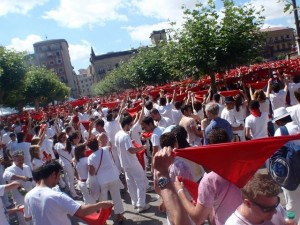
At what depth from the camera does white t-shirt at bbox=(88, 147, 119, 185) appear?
6645mm

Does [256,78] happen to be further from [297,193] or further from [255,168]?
[255,168]

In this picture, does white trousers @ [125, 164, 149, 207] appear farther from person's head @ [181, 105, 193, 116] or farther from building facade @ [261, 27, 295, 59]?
building facade @ [261, 27, 295, 59]

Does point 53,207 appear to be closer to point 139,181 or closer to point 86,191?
point 86,191

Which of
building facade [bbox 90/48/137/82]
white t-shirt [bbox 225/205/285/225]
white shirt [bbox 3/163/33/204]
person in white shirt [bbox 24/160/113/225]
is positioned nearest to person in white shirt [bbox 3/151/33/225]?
white shirt [bbox 3/163/33/204]

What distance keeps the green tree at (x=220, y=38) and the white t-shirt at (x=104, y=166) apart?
850 cm

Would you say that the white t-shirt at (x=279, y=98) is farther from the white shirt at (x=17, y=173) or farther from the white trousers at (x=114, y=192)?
the white shirt at (x=17, y=173)

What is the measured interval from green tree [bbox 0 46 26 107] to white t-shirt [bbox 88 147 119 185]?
1595 centimetres

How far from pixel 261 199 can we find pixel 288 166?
131 centimetres

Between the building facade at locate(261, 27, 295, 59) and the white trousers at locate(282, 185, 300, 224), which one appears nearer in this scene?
the white trousers at locate(282, 185, 300, 224)

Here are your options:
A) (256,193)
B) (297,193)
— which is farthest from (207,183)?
(297,193)

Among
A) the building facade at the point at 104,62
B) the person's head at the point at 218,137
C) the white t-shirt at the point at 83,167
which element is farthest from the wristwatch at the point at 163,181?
the building facade at the point at 104,62

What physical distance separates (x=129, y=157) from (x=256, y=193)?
17.0 feet

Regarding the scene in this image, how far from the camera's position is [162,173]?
2994 mm

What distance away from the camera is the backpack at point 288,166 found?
3621 mm
